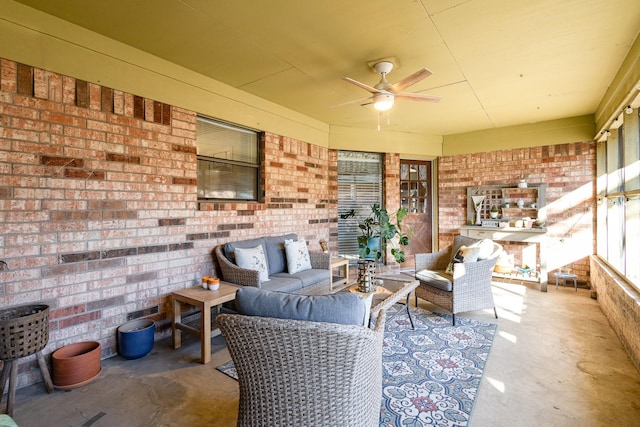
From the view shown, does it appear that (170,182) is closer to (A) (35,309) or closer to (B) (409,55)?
(A) (35,309)

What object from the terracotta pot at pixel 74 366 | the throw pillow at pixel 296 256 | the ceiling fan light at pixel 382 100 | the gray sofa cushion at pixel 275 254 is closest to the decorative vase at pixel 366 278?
the throw pillow at pixel 296 256

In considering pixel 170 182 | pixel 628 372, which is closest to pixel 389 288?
pixel 628 372

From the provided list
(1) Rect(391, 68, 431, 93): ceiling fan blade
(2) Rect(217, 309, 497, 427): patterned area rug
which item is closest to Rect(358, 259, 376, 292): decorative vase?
(2) Rect(217, 309, 497, 427): patterned area rug

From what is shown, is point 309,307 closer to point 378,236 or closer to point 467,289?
point 467,289

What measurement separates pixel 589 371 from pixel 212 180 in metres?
4.01

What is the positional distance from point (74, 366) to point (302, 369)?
6.40 feet

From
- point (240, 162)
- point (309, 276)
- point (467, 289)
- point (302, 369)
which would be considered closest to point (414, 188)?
point (467, 289)

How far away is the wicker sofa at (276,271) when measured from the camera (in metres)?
3.29

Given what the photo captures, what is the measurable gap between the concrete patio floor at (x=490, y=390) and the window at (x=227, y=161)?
1745 mm

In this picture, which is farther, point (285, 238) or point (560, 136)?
point (560, 136)

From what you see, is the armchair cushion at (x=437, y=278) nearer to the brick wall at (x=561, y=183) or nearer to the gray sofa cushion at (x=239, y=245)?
the gray sofa cushion at (x=239, y=245)

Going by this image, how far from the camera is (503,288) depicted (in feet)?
16.4

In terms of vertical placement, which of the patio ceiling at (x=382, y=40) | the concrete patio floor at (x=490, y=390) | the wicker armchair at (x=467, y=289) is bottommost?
the concrete patio floor at (x=490, y=390)

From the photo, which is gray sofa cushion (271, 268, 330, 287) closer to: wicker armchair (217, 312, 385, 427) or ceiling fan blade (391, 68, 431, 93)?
wicker armchair (217, 312, 385, 427)
